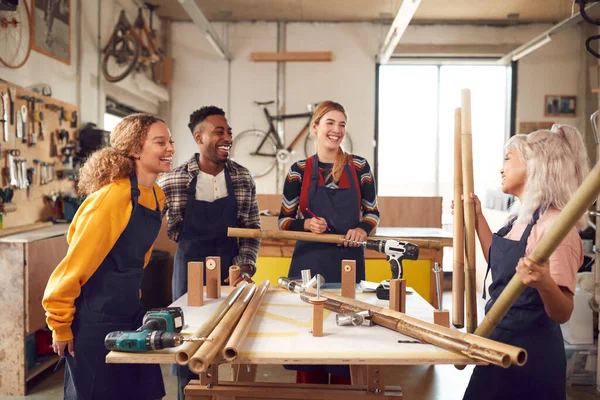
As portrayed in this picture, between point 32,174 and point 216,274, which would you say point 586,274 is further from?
point 32,174

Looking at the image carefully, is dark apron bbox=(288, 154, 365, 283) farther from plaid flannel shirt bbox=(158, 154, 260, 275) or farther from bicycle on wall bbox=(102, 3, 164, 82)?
bicycle on wall bbox=(102, 3, 164, 82)

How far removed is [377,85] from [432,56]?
3.17 feet

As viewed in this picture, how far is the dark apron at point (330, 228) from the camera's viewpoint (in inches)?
107

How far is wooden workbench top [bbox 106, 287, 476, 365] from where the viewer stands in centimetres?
144

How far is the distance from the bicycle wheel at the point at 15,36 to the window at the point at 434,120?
542 centimetres

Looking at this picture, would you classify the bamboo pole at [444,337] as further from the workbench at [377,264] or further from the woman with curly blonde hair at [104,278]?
the workbench at [377,264]

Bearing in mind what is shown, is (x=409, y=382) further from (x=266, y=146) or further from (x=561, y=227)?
(x=266, y=146)

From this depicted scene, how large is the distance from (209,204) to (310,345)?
1.29m

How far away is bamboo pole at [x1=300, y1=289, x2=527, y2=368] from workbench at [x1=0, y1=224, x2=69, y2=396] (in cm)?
233

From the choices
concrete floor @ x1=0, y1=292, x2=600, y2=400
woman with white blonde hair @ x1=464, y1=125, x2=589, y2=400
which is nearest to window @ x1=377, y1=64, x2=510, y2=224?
concrete floor @ x1=0, y1=292, x2=600, y2=400

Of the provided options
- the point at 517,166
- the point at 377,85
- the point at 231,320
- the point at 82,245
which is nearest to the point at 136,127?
the point at 82,245

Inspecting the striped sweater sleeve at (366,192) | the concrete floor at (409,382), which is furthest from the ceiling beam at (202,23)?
the concrete floor at (409,382)

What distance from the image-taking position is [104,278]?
185 cm

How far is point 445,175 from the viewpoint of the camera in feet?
28.0
